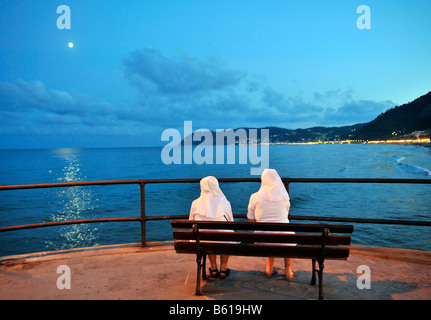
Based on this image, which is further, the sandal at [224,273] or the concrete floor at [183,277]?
the sandal at [224,273]

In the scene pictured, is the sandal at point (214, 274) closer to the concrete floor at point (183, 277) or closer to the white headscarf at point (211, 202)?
the concrete floor at point (183, 277)

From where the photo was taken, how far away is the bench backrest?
123 inches

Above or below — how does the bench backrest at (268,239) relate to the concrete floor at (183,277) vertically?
above

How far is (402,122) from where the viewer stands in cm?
14212

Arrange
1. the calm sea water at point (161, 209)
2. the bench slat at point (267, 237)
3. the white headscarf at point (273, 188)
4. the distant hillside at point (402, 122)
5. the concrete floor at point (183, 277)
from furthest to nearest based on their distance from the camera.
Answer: the distant hillside at point (402, 122), the calm sea water at point (161, 209), the white headscarf at point (273, 188), the concrete floor at point (183, 277), the bench slat at point (267, 237)

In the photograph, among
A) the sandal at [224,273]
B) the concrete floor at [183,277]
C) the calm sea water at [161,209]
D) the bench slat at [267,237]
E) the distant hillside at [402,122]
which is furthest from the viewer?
the distant hillside at [402,122]

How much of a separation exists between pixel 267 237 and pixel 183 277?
137cm

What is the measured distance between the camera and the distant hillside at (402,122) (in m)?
127

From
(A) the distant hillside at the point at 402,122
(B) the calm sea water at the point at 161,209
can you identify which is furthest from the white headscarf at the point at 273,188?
(A) the distant hillside at the point at 402,122

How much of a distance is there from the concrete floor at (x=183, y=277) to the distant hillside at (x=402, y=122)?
472 ft

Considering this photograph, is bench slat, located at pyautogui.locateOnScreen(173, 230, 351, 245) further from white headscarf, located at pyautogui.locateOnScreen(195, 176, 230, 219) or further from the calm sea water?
the calm sea water

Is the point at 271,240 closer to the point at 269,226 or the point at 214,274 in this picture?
the point at 269,226

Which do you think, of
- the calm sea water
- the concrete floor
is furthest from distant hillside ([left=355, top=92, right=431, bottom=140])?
the concrete floor
